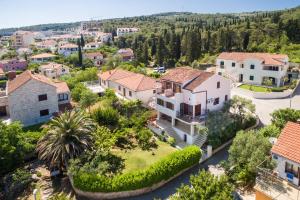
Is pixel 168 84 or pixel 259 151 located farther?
pixel 168 84

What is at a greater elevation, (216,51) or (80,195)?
(216,51)

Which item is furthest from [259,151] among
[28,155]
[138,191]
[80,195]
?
[28,155]

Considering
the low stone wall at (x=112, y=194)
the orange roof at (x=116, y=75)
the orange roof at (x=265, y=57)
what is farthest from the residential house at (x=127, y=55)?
the low stone wall at (x=112, y=194)

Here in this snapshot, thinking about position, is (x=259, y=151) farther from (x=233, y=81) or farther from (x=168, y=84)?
(x=233, y=81)

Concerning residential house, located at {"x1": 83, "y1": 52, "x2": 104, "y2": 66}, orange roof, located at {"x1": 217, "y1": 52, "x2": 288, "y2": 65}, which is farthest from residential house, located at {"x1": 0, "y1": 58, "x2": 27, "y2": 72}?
orange roof, located at {"x1": 217, "y1": 52, "x2": 288, "y2": 65}

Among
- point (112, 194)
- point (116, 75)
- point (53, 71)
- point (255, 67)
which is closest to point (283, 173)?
point (112, 194)
